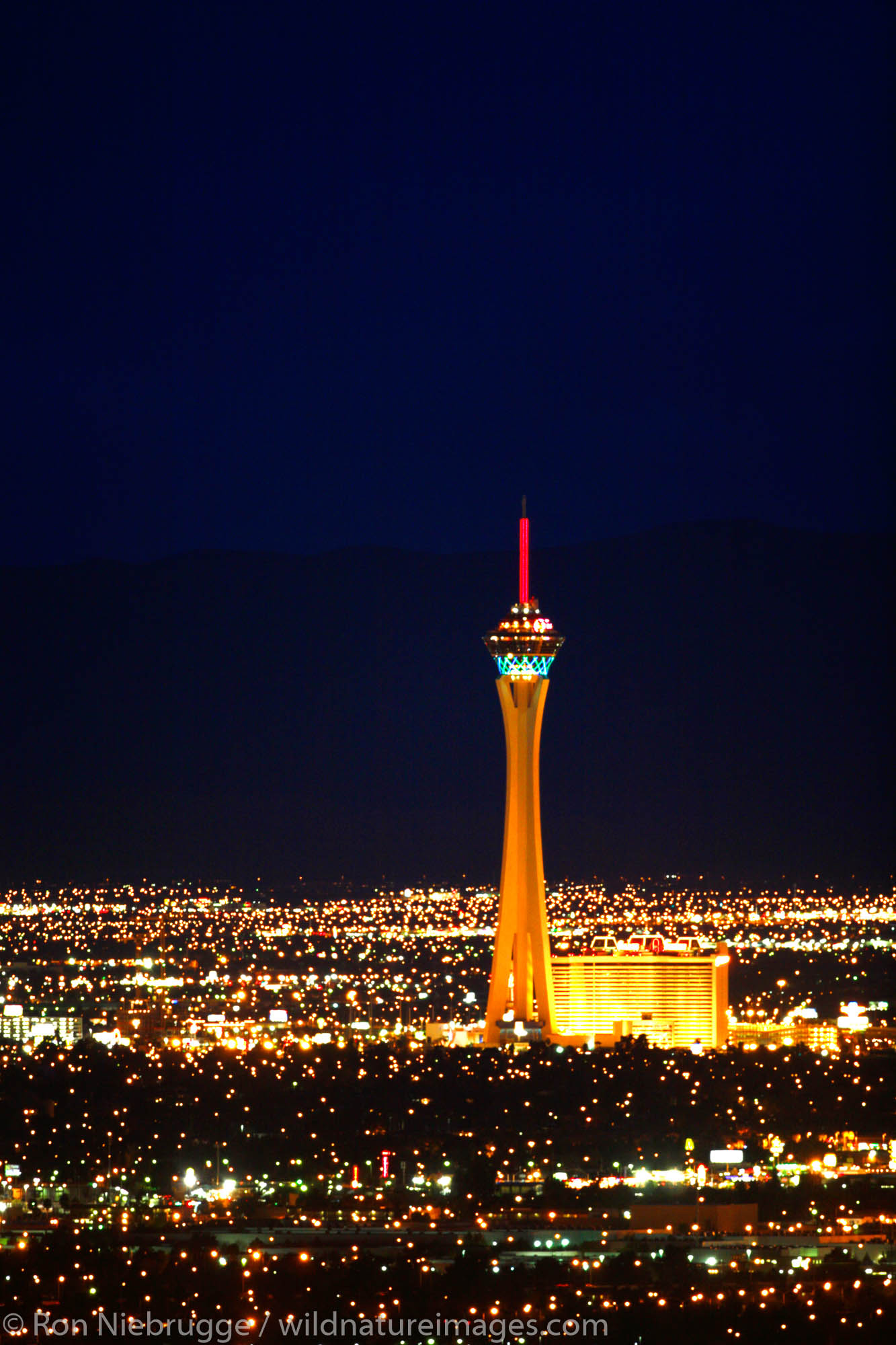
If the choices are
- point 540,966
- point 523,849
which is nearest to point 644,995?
point 540,966

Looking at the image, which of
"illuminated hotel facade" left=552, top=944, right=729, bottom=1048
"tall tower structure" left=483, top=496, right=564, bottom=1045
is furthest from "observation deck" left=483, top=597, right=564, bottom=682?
"illuminated hotel facade" left=552, top=944, right=729, bottom=1048

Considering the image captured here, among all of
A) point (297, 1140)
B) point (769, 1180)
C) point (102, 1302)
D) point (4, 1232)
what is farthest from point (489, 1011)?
point (102, 1302)

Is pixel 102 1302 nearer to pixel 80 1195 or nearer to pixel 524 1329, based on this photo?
pixel 524 1329

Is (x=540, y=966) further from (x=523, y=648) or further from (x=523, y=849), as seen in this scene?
(x=523, y=648)

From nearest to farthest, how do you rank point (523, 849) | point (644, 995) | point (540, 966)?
1. point (523, 849)
2. point (540, 966)
3. point (644, 995)

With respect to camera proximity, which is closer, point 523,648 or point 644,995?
point 523,648

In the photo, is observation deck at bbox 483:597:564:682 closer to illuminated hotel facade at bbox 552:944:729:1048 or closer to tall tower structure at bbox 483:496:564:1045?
tall tower structure at bbox 483:496:564:1045

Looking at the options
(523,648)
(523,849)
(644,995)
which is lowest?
(644,995)

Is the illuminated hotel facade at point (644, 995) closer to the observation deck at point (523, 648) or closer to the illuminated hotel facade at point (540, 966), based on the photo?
the illuminated hotel facade at point (540, 966)
